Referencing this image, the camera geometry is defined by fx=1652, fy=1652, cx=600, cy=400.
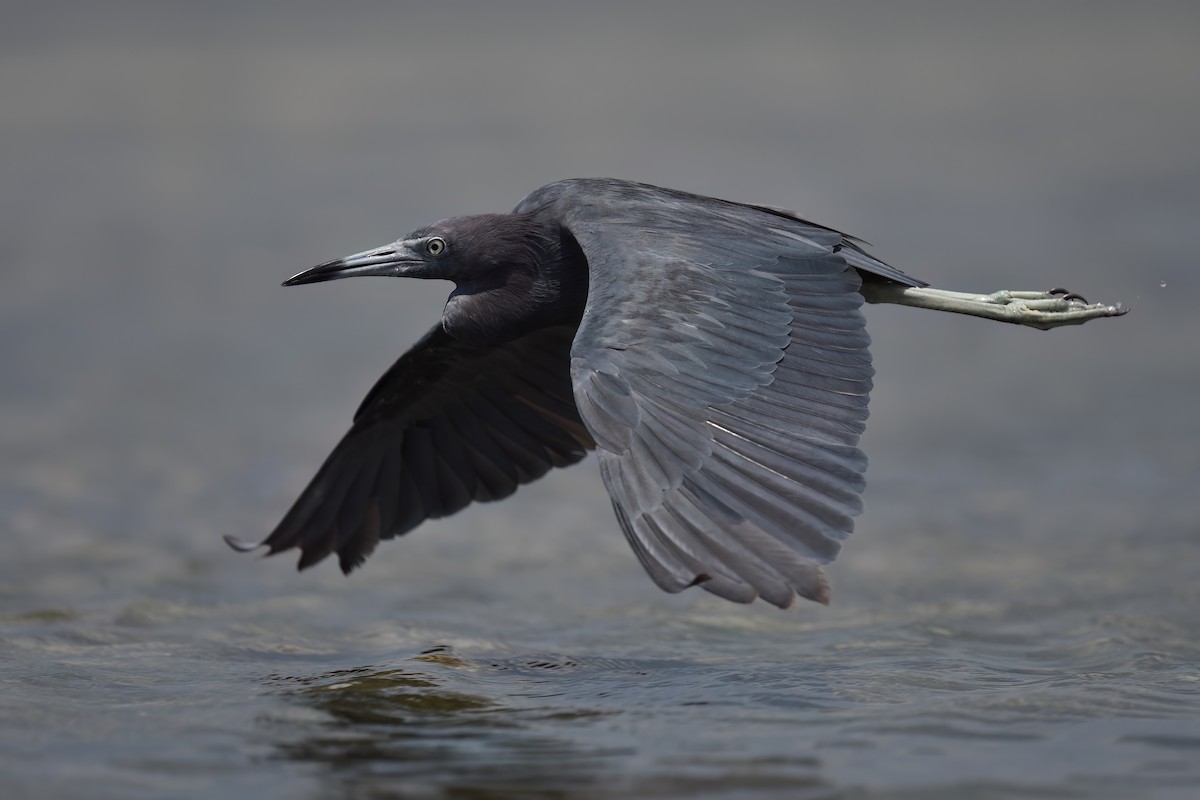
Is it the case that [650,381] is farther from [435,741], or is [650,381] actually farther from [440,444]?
[440,444]

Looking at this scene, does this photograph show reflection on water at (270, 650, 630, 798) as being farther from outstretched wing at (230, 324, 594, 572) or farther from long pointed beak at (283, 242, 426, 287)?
long pointed beak at (283, 242, 426, 287)

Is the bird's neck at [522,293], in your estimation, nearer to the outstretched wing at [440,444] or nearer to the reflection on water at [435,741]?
the outstretched wing at [440,444]

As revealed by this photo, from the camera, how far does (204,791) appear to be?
15.7 ft

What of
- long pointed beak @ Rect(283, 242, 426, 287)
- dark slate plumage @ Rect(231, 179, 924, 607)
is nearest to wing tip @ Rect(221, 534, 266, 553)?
dark slate plumage @ Rect(231, 179, 924, 607)

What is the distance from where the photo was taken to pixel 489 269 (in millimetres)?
6590

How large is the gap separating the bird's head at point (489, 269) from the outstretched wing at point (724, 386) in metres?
0.26

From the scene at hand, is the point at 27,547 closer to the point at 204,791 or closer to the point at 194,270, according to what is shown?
the point at 204,791

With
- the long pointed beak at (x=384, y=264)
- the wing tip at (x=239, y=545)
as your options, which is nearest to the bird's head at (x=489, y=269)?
the long pointed beak at (x=384, y=264)

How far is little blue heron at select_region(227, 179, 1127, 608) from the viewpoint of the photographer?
4770 mm

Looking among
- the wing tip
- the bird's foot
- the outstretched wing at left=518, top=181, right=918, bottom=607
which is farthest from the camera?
the bird's foot

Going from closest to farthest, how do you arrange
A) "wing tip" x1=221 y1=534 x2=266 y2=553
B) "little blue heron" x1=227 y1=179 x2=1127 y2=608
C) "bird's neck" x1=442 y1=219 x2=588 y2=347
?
"little blue heron" x1=227 y1=179 x2=1127 y2=608, "wing tip" x1=221 y1=534 x2=266 y2=553, "bird's neck" x1=442 y1=219 x2=588 y2=347

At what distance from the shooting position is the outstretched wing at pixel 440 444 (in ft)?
22.6

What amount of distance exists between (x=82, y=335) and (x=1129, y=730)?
8867 millimetres

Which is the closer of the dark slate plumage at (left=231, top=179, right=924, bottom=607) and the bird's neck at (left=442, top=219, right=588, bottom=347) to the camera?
the dark slate plumage at (left=231, top=179, right=924, bottom=607)
